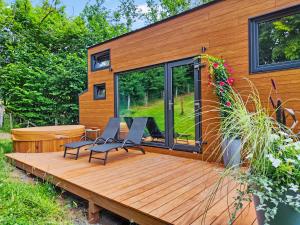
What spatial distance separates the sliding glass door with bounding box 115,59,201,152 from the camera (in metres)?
4.90

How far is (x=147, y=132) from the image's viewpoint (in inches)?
231

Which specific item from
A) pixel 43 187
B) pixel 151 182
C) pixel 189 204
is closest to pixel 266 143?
pixel 189 204

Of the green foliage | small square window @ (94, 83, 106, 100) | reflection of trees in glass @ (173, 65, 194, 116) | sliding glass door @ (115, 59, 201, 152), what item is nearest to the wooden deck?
sliding glass door @ (115, 59, 201, 152)

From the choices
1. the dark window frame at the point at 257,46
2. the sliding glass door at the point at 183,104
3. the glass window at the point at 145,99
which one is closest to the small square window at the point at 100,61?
the glass window at the point at 145,99

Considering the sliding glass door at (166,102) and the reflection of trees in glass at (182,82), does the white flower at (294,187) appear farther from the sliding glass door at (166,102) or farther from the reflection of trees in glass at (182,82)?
the reflection of trees in glass at (182,82)

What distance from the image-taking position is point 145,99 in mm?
6113

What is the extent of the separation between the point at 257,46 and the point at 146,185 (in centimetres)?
304

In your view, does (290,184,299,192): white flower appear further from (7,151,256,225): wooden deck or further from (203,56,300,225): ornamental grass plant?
(7,151,256,225): wooden deck

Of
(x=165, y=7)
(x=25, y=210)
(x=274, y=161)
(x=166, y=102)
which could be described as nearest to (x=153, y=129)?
(x=166, y=102)

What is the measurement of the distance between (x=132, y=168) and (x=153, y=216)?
1.88 metres

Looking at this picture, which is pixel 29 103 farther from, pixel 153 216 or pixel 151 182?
pixel 153 216

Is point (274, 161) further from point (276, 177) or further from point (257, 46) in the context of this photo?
point (257, 46)

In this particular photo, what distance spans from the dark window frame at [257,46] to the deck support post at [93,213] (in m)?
3.39

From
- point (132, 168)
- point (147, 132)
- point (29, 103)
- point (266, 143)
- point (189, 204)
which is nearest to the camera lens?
point (266, 143)
